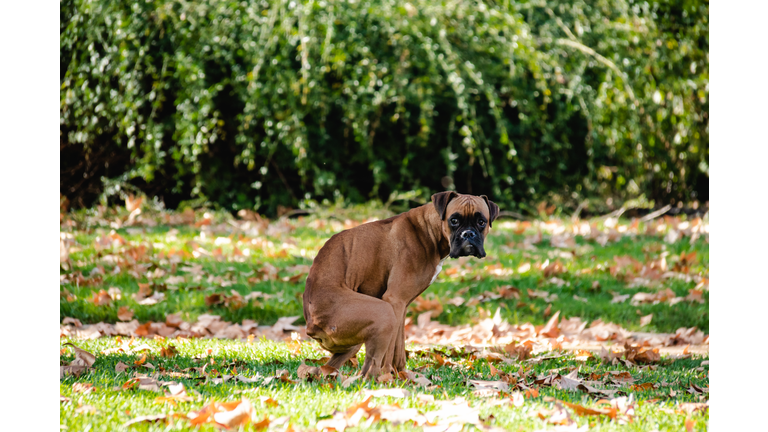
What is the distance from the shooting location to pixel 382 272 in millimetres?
3717

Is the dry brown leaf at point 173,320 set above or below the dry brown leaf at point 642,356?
below

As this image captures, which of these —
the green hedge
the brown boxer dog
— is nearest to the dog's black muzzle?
the brown boxer dog

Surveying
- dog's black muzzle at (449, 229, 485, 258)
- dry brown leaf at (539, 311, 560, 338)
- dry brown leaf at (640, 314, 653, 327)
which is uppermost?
dog's black muzzle at (449, 229, 485, 258)

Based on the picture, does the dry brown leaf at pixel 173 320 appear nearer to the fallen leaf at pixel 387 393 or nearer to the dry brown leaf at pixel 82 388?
the dry brown leaf at pixel 82 388

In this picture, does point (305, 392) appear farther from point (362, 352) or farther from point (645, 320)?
point (645, 320)

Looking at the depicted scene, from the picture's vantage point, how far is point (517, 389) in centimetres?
348

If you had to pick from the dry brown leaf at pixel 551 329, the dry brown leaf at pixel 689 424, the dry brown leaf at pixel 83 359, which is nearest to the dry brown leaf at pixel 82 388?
the dry brown leaf at pixel 83 359

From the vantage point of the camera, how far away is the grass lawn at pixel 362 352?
288 cm

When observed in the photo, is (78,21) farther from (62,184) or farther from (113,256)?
(113,256)

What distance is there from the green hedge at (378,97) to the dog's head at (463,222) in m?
4.84

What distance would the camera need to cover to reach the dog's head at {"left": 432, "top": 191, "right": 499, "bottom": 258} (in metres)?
3.54

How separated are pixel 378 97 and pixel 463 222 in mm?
5172

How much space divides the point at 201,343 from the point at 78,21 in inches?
216

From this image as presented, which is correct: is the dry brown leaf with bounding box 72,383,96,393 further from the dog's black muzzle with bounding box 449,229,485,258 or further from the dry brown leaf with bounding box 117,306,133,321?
the dry brown leaf with bounding box 117,306,133,321
